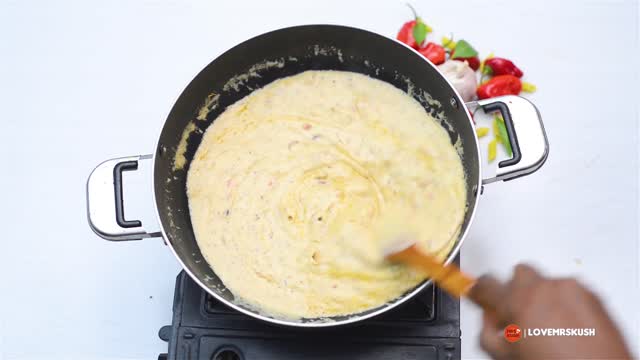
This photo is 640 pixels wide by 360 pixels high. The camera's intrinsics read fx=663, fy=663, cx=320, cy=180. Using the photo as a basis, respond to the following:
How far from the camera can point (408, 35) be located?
1.83 m

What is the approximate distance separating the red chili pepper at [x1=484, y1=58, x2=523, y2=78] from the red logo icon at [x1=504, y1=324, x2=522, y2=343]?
683mm

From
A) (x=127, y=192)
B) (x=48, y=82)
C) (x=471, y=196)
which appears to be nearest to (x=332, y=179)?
(x=471, y=196)

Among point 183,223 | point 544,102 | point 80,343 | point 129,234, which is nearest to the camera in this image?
point 129,234

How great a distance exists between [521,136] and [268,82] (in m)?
0.59

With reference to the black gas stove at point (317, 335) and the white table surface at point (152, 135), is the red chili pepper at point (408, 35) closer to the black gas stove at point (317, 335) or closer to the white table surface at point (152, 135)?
the white table surface at point (152, 135)

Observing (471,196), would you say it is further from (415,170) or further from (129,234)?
(129,234)

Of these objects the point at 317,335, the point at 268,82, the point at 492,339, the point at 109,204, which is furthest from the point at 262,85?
the point at 492,339

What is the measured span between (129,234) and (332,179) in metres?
0.44

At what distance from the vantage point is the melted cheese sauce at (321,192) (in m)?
1.36

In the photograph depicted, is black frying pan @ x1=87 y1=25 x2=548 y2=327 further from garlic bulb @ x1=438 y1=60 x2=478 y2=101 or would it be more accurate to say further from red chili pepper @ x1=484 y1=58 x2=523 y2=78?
red chili pepper @ x1=484 y1=58 x2=523 y2=78

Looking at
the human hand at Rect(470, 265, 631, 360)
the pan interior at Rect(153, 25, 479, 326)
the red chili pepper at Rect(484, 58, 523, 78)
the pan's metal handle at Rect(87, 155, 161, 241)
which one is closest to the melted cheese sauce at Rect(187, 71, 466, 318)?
the pan interior at Rect(153, 25, 479, 326)

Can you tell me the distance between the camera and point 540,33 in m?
1.87

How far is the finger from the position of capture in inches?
61.2

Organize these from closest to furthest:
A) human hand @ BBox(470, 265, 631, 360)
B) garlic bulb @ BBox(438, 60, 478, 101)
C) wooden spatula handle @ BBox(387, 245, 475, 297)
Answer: wooden spatula handle @ BBox(387, 245, 475, 297), human hand @ BBox(470, 265, 631, 360), garlic bulb @ BBox(438, 60, 478, 101)
